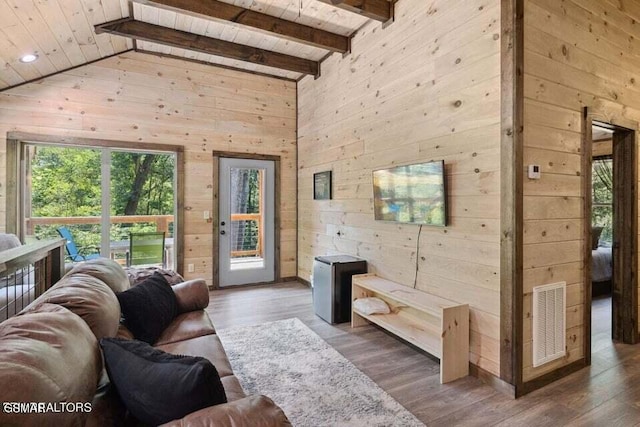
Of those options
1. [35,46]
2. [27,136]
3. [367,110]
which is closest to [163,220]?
[27,136]

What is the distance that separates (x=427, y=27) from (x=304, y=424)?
3.36 meters

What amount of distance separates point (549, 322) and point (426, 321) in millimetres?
982

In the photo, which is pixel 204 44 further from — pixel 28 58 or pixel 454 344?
pixel 454 344

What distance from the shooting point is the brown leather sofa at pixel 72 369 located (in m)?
0.88

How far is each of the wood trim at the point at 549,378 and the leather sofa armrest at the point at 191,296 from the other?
2468 mm

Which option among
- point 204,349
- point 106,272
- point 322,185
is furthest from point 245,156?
point 204,349

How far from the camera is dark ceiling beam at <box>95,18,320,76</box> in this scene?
13.0ft

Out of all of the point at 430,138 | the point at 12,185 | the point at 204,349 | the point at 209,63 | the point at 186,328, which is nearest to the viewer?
the point at 204,349

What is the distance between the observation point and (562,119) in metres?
2.57

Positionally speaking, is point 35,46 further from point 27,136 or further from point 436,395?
point 436,395

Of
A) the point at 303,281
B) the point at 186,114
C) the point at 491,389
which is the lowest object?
the point at 491,389

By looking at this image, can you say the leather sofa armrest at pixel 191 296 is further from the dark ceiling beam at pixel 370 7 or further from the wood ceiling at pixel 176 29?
the dark ceiling beam at pixel 370 7

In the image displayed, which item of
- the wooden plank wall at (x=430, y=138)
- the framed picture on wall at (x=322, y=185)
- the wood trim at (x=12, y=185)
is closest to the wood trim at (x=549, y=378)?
the wooden plank wall at (x=430, y=138)

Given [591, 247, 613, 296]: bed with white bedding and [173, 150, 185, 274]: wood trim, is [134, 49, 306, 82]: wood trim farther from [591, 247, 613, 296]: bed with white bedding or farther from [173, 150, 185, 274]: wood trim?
[591, 247, 613, 296]: bed with white bedding
